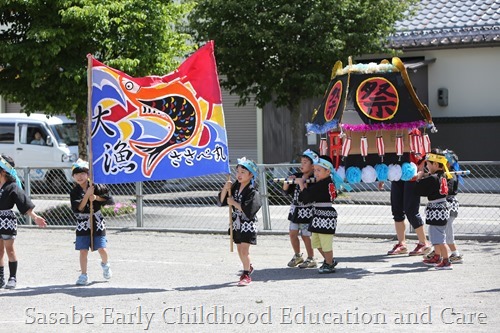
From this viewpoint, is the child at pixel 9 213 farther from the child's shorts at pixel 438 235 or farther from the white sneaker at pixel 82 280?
the child's shorts at pixel 438 235

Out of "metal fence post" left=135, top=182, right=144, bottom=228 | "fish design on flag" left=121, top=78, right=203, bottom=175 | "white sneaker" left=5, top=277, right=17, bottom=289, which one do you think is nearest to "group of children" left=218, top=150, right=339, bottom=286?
"fish design on flag" left=121, top=78, right=203, bottom=175

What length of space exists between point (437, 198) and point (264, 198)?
4.39 m

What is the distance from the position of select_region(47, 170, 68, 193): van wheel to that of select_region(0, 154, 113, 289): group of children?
20.1ft

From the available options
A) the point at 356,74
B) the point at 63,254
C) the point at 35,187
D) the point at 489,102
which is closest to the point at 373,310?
the point at 356,74

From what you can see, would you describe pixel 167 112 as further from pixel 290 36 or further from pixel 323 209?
pixel 290 36

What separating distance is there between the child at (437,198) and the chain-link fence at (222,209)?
115 inches

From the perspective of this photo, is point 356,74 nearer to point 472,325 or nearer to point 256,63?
point 472,325

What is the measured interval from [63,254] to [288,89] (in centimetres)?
920

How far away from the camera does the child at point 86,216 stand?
10.5m

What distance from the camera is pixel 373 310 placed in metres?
8.47

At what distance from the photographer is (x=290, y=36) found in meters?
20.3

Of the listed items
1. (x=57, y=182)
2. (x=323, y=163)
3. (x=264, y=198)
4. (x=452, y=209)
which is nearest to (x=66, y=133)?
(x=57, y=182)

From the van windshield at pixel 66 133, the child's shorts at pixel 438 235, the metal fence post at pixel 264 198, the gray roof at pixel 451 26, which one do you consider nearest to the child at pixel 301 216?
the child's shorts at pixel 438 235

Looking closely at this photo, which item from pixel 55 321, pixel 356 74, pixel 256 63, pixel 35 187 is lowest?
pixel 55 321
